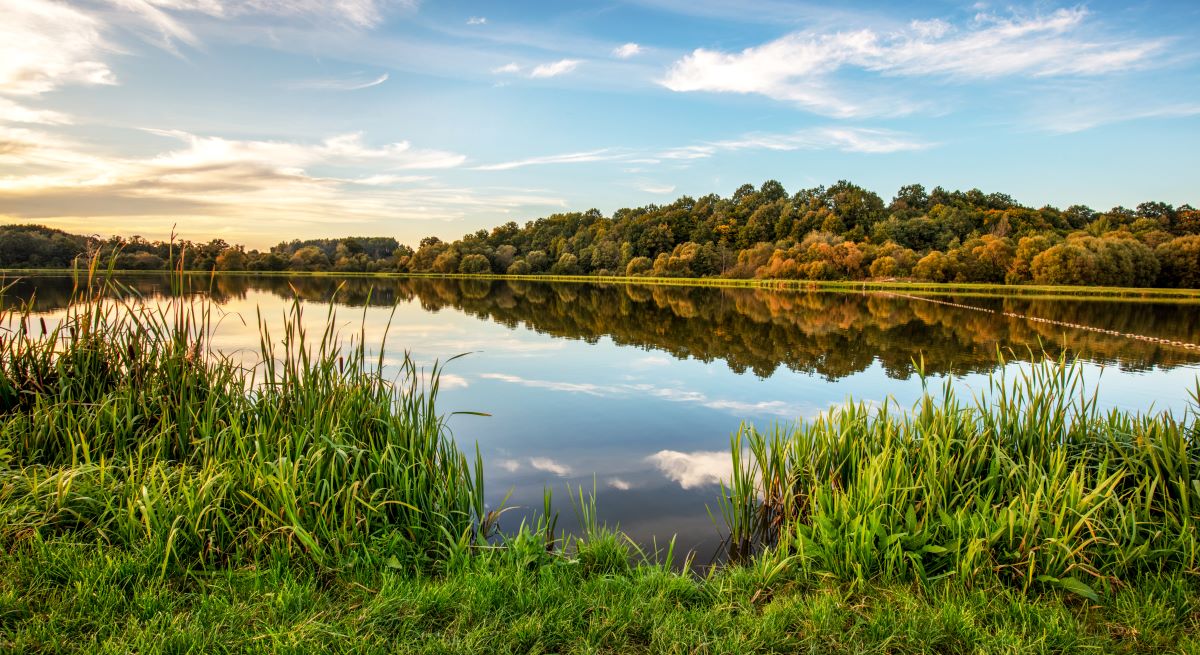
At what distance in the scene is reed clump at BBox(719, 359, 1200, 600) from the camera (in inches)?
145

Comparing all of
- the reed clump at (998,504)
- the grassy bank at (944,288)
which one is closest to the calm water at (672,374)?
the reed clump at (998,504)

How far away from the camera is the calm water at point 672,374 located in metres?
6.92

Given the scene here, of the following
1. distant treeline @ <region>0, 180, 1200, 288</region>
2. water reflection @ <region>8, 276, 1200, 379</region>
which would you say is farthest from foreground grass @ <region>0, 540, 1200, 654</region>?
distant treeline @ <region>0, 180, 1200, 288</region>

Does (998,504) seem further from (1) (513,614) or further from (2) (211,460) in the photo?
(2) (211,460)

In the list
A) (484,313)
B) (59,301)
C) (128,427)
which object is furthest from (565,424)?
(59,301)

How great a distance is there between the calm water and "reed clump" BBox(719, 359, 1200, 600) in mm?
771

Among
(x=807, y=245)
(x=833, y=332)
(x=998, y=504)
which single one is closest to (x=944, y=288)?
(x=807, y=245)

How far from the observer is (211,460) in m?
4.31

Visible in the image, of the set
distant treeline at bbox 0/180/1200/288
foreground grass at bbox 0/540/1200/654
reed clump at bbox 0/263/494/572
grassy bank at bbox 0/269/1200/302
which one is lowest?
foreground grass at bbox 0/540/1200/654

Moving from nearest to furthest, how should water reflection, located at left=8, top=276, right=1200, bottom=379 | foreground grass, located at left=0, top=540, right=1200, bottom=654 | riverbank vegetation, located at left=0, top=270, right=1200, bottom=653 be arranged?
foreground grass, located at left=0, top=540, right=1200, bottom=654 → riverbank vegetation, located at left=0, top=270, right=1200, bottom=653 → water reflection, located at left=8, top=276, right=1200, bottom=379

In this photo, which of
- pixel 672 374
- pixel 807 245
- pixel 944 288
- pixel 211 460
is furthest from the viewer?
pixel 807 245

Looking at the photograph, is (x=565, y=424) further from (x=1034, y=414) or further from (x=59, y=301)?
(x=59, y=301)

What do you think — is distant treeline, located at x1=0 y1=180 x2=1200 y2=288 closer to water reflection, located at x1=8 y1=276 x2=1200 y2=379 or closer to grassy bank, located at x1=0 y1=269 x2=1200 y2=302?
grassy bank, located at x1=0 y1=269 x2=1200 y2=302

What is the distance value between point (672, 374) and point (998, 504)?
374 inches
